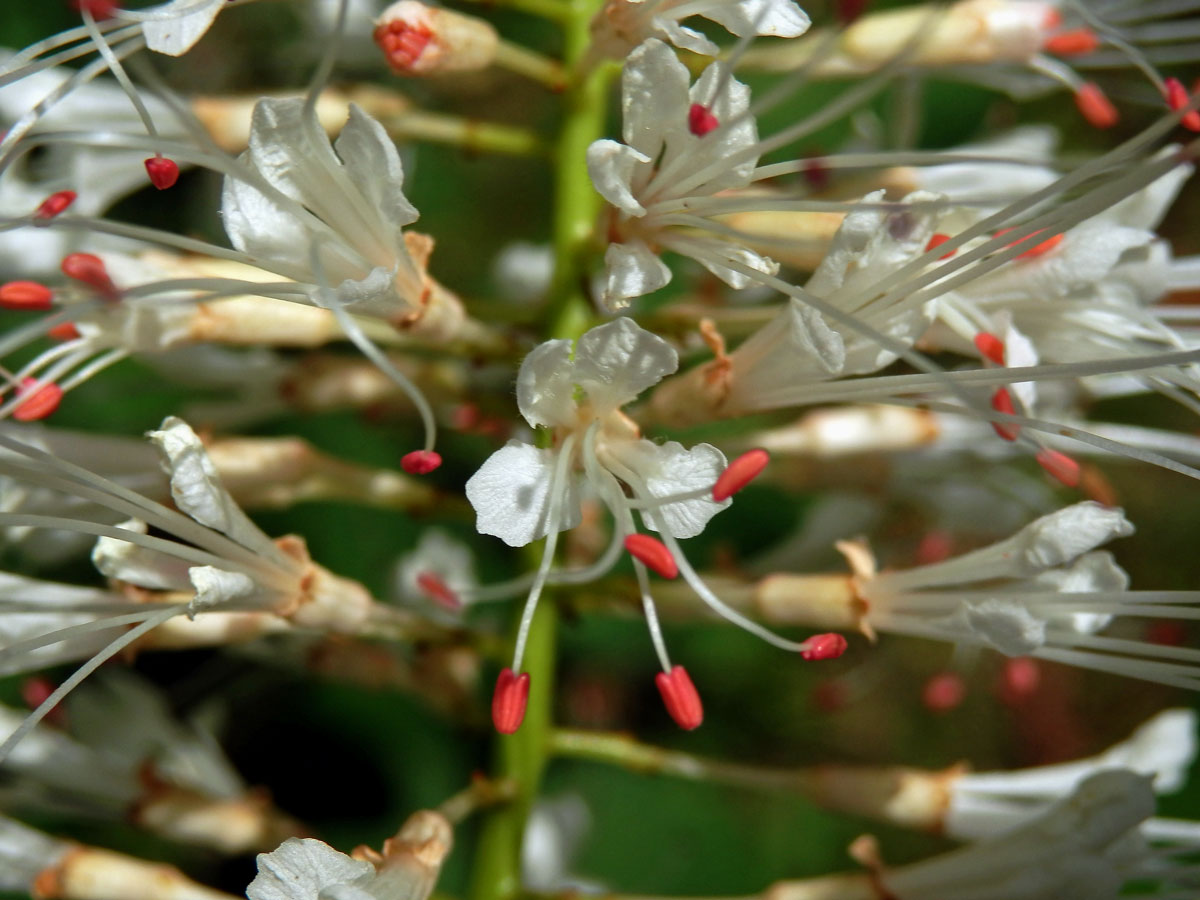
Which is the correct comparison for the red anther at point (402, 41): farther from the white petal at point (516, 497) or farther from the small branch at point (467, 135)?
the white petal at point (516, 497)

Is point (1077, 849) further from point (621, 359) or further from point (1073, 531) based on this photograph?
point (621, 359)

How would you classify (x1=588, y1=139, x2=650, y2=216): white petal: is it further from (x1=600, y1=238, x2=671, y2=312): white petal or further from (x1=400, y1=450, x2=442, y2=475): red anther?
(x1=400, y1=450, x2=442, y2=475): red anther

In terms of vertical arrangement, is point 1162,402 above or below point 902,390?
below

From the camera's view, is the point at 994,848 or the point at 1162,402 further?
the point at 1162,402

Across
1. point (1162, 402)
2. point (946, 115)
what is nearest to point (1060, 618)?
point (946, 115)

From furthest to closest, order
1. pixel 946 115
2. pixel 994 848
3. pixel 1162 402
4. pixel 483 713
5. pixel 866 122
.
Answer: pixel 1162 402
pixel 946 115
pixel 866 122
pixel 483 713
pixel 994 848

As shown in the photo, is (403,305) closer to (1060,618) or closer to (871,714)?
(1060,618)
